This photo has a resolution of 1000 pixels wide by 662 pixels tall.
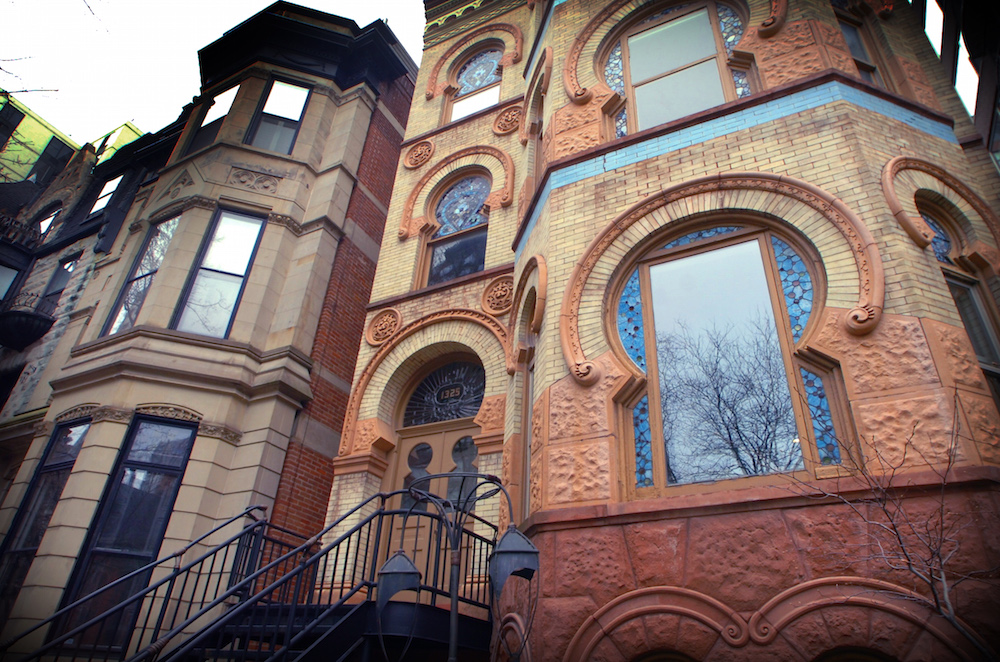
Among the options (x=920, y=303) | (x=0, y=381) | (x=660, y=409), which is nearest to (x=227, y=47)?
(x=0, y=381)

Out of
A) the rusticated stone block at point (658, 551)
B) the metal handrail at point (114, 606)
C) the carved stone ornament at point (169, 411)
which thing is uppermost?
the carved stone ornament at point (169, 411)

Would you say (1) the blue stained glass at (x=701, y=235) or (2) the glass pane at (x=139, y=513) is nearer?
(1) the blue stained glass at (x=701, y=235)

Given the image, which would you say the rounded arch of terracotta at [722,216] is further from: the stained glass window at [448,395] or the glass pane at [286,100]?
the glass pane at [286,100]

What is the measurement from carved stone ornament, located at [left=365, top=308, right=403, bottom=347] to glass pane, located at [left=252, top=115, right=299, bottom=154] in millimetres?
4814

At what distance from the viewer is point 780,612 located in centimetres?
403

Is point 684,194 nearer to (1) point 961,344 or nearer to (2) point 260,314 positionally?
(1) point 961,344

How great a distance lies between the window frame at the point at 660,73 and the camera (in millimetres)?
7207

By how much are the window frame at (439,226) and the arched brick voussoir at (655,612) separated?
6.20 metres

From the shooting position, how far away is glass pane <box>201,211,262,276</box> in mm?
10852

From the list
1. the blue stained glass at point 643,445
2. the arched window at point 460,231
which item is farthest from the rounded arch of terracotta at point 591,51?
the blue stained glass at point 643,445

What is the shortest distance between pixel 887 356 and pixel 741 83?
13.0 feet

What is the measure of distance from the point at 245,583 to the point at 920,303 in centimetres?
569

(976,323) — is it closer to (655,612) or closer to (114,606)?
(655,612)

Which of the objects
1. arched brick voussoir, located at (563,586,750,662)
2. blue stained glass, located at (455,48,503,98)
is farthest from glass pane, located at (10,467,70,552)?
blue stained glass, located at (455,48,503,98)
